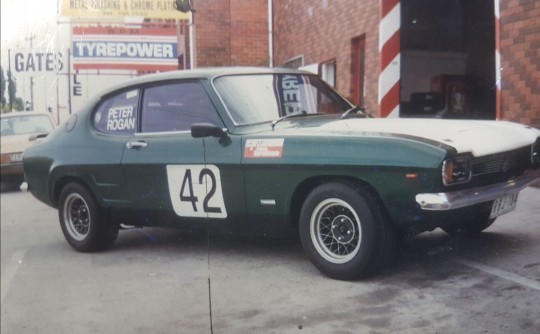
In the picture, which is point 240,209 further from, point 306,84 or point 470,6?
point 470,6

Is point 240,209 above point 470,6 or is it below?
below

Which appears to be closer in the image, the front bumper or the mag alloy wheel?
the front bumper

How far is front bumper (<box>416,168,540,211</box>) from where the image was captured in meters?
3.11

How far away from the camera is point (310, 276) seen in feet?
11.8

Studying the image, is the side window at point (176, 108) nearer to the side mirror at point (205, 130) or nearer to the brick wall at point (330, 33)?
the side mirror at point (205, 130)

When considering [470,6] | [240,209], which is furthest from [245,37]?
[470,6]

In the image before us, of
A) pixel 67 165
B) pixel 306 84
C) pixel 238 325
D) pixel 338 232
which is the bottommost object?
pixel 238 325

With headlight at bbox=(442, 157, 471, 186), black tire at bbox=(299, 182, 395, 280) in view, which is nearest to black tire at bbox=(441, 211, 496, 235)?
headlight at bbox=(442, 157, 471, 186)

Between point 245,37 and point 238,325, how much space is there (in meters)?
1.73

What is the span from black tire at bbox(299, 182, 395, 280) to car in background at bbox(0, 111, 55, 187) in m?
1.49

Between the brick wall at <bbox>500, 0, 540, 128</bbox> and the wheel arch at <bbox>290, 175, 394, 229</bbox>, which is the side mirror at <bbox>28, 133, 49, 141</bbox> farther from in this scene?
the brick wall at <bbox>500, 0, 540, 128</bbox>

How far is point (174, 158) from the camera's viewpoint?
13.0ft

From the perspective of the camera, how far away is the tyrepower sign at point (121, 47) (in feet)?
8.32

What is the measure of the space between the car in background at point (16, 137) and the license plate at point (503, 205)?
2.37 m
